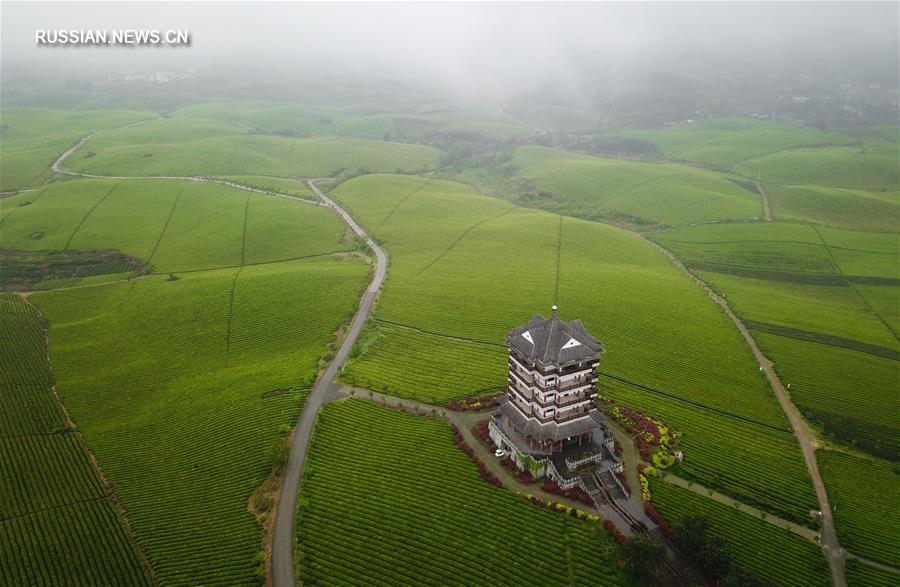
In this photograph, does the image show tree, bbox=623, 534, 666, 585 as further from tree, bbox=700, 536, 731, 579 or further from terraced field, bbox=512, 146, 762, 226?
terraced field, bbox=512, 146, 762, 226

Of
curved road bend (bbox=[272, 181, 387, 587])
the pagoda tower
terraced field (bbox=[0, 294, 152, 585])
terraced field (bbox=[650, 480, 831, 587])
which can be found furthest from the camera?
the pagoda tower

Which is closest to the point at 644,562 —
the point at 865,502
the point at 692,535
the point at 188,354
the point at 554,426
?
the point at 692,535

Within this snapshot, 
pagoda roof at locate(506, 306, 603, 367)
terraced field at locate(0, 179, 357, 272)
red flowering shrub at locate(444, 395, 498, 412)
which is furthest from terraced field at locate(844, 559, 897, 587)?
terraced field at locate(0, 179, 357, 272)

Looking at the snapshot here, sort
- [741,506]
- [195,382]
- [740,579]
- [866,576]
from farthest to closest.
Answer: [195,382] < [741,506] < [866,576] < [740,579]

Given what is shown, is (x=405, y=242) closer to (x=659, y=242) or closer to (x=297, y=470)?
(x=659, y=242)

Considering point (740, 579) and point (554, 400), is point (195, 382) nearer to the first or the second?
point (554, 400)

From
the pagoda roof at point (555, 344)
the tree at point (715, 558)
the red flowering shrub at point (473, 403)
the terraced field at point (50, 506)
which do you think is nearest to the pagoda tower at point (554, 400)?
the pagoda roof at point (555, 344)

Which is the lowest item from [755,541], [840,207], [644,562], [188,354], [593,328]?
[188,354]
